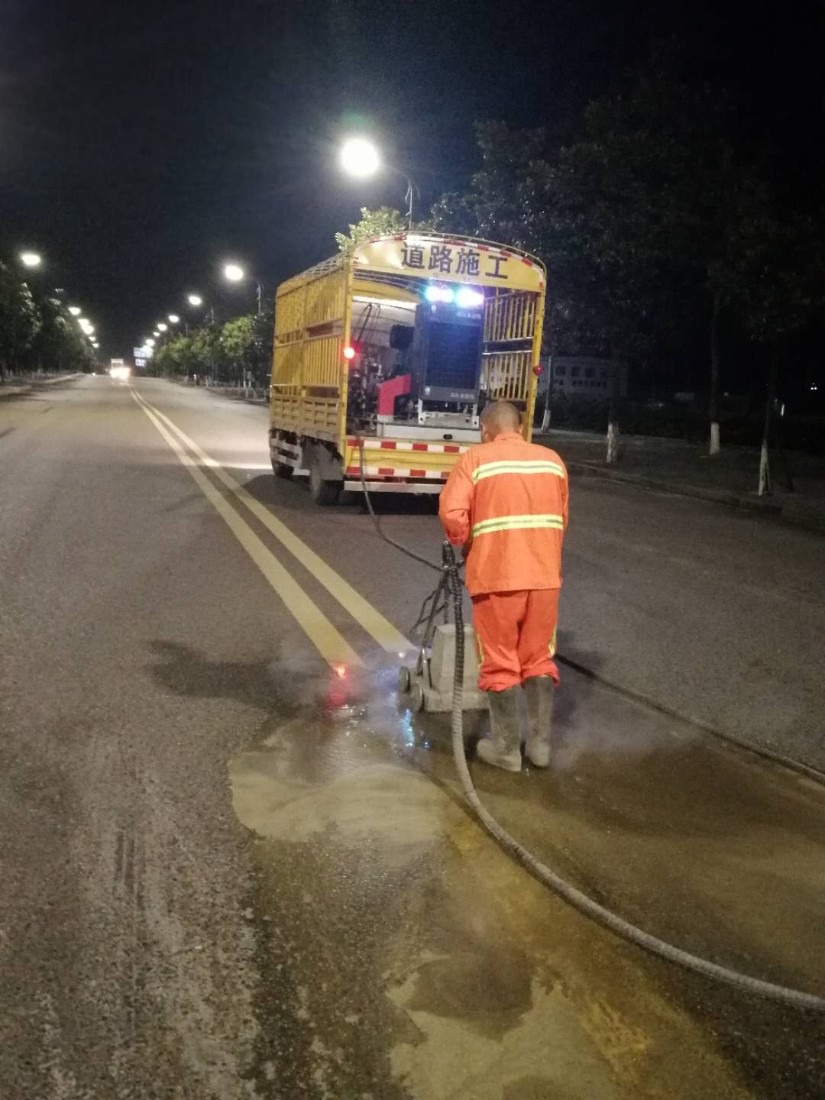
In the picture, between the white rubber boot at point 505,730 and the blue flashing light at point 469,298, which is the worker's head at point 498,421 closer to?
the white rubber boot at point 505,730

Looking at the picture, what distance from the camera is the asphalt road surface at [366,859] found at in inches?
106

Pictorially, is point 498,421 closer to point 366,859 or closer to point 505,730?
point 505,730

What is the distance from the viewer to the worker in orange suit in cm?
446

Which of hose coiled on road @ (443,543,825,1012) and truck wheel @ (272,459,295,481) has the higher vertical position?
truck wheel @ (272,459,295,481)

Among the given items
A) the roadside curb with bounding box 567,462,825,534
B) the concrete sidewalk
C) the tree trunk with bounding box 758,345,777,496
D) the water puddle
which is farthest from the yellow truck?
the water puddle

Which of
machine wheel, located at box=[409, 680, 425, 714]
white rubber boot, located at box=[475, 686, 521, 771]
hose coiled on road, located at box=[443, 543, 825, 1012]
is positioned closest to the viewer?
hose coiled on road, located at box=[443, 543, 825, 1012]

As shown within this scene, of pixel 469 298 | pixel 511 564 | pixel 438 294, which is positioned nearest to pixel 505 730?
pixel 511 564

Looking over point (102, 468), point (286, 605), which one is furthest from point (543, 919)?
point (102, 468)

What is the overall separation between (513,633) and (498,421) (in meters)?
0.97

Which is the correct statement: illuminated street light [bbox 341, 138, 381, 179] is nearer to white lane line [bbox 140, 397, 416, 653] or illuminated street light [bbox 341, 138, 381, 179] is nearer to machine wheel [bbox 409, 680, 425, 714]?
white lane line [bbox 140, 397, 416, 653]

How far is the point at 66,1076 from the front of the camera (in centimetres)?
255

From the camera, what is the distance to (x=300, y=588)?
8.15m

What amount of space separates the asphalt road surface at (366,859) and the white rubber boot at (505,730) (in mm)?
109

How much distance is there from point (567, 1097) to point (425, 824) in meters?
1.52
